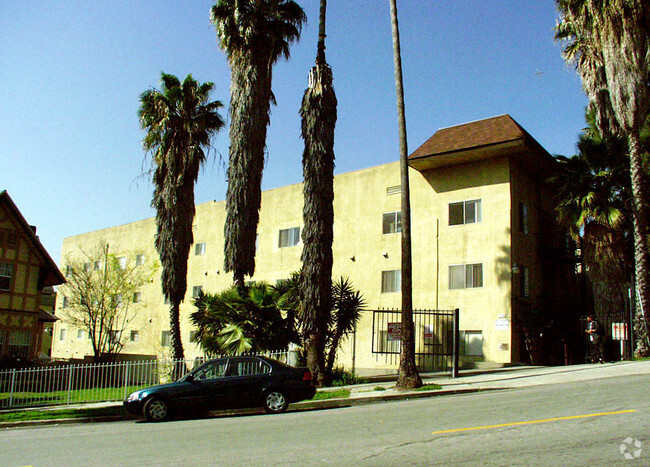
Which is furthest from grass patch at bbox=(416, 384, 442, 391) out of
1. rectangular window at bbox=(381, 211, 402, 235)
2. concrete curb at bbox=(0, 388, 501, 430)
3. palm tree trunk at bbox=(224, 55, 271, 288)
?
rectangular window at bbox=(381, 211, 402, 235)

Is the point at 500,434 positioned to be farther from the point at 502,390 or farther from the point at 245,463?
the point at 502,390

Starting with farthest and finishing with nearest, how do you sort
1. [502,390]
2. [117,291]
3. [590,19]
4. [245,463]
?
[117,291]
[590,19]
[502,390]
[245,463]

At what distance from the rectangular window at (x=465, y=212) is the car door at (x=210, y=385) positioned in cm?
1544

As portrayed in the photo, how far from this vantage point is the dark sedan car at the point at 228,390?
543 inches

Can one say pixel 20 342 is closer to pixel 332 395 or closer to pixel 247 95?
pixel 247 95

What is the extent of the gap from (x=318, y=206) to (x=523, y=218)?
11813mm

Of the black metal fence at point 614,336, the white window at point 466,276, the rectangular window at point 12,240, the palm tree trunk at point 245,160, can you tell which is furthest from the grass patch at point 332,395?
the rectangular window at point 12,240

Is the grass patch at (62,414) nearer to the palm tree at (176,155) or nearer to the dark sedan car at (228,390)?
the dark sedan car at (228,390)

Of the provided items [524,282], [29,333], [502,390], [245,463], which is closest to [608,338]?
Result: [524,282]

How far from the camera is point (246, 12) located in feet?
79.0

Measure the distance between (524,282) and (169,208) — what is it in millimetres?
15502

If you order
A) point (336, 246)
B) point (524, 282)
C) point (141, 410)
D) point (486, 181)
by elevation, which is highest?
point (486, 181)

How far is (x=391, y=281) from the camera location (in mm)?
28859

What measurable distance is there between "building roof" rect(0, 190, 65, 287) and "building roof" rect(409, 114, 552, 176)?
19.9 m
